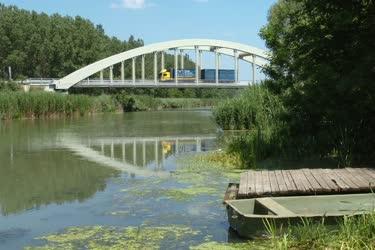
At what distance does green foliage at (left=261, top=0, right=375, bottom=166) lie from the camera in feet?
29.6

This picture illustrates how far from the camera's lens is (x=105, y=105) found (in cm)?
5722

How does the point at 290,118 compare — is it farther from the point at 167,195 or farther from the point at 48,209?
the point at 48,209

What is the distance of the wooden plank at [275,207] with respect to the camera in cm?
603

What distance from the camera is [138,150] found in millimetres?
18328

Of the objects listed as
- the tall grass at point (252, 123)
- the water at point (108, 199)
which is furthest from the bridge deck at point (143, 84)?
the water at point (108, 199)

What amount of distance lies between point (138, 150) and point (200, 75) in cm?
6265

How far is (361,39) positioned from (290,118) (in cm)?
292

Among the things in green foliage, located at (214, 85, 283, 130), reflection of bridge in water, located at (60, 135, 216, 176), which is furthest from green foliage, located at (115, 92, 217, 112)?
reflection of bridge in water, located at (60, 135, 216, 176)

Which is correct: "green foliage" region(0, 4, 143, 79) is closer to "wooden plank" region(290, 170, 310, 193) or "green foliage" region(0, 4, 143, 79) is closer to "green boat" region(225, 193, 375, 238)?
"wooden plank" region(290, 170, 310, 193)

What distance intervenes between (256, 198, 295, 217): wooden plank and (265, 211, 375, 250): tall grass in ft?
0.74

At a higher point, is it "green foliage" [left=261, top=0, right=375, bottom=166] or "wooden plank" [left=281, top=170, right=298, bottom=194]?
"green foliage" [left=261, top=0, right=375, bottom=166]

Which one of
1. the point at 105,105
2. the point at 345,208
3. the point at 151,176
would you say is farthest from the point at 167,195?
the point at 105,105

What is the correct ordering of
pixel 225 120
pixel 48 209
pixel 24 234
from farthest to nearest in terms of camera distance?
1. pixel 225 120
2. pixel 48 209
3. pixel 24 234

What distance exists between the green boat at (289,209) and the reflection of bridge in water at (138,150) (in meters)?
5.61
